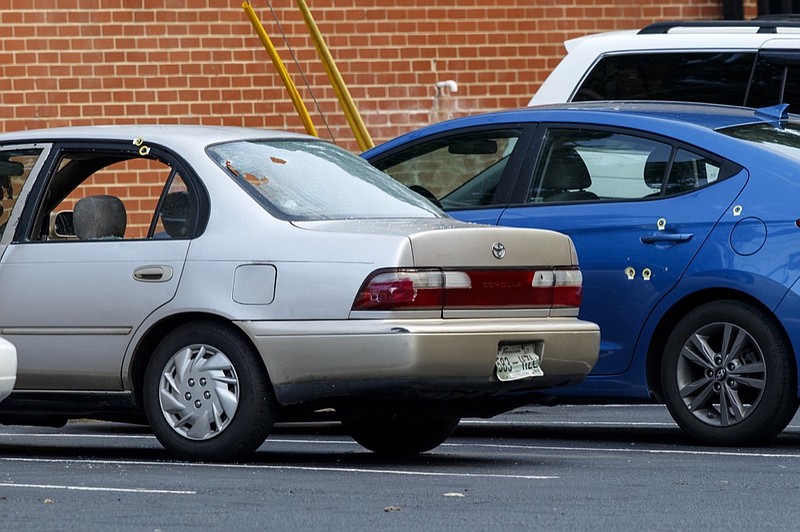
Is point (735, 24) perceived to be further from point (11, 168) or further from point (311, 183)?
point (11, 168)

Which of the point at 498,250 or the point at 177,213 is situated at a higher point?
the point at 177,213

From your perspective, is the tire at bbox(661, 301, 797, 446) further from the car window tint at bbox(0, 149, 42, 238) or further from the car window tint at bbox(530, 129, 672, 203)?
the car window tint at bbox(0, 149, 42, 238)

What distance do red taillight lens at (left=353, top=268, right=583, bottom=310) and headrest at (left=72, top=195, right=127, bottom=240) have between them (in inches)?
56.6

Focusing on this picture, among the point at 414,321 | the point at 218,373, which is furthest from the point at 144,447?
the point at 414,321

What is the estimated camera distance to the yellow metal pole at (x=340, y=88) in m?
15.4

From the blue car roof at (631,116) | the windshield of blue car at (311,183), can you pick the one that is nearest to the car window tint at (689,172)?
the blue car roof at (631,116)

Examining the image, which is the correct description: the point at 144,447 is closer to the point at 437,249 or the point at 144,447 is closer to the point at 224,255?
the point at 224,255

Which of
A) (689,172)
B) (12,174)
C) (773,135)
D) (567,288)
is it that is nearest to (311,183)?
(567,288)

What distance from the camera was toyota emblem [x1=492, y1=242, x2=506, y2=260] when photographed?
855 cm

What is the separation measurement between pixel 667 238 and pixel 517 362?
143cm

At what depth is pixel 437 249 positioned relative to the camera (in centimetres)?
834

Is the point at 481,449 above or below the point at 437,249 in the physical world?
below

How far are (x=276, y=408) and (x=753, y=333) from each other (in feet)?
7.57

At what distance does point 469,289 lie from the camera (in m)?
8.45
